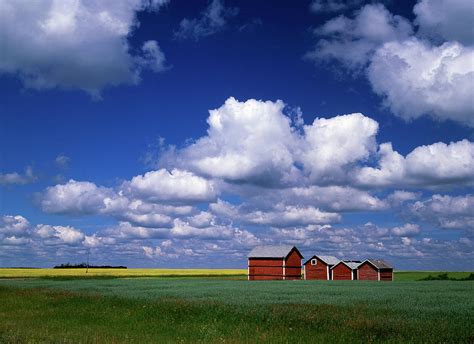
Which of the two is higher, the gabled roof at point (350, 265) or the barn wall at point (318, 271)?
the gabled roof at point (350, 265)

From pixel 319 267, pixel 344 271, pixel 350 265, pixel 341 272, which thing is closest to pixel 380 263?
pixel 350 265

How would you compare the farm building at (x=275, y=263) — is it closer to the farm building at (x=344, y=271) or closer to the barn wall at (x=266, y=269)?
the barn wall at (x=266, y=269)

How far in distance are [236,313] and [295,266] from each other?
73.2 meters

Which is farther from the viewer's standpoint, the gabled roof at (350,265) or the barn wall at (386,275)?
the gabled roof at (350,265)

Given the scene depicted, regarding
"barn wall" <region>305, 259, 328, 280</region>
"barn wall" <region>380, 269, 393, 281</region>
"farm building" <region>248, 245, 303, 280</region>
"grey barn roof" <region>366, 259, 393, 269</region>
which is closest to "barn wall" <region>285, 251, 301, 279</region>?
"farm building" <region>248, 245, 303, 280</region>

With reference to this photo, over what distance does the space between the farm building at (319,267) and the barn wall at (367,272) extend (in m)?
5.33

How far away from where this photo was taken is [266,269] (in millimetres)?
95500

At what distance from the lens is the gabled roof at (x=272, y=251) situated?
95500 millimetres

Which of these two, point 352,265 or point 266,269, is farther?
point 352,265

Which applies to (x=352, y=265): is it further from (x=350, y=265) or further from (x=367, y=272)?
(x=367, y=272)

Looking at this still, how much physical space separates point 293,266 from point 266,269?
5298 mm

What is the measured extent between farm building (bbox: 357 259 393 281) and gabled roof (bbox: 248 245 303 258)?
11.8 metres

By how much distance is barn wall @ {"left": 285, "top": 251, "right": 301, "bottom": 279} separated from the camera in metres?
94.9

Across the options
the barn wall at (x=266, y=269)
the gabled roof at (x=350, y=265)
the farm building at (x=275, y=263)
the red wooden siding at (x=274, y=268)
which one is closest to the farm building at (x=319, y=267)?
the gabled roof at (x=350, y=265)
